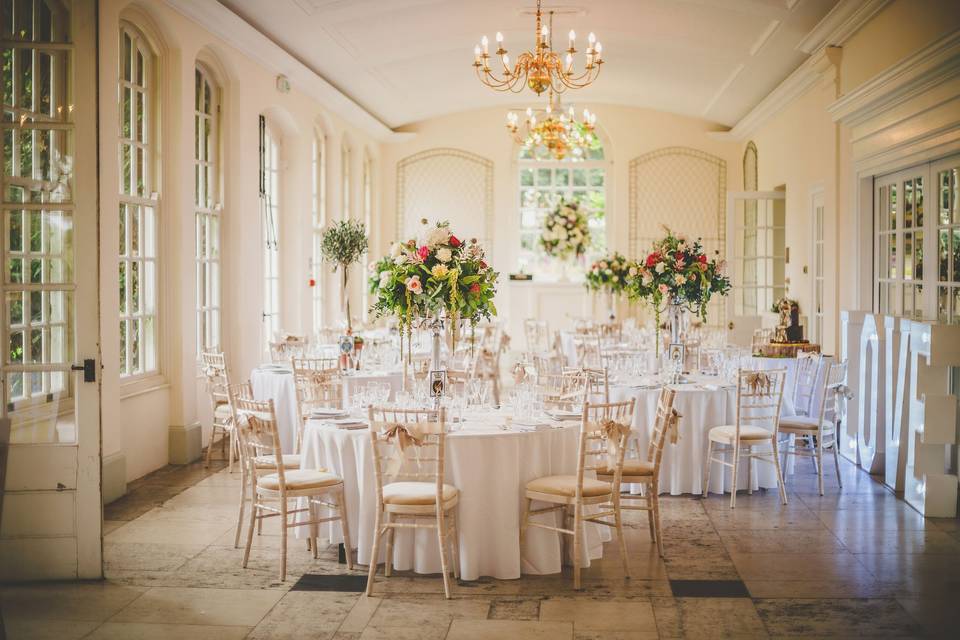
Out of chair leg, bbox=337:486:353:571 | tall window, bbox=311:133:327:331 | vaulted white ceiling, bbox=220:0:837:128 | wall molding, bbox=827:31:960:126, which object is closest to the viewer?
chair leg, bbox=337:486:353:571

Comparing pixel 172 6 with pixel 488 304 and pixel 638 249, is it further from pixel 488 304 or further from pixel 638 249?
pixel 638 249

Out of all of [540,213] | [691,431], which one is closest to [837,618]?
[691,431]

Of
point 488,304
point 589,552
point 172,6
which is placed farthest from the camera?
point 172,6

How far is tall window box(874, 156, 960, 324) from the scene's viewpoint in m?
7.59

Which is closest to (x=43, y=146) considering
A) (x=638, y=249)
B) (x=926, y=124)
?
(x=926, y=124)

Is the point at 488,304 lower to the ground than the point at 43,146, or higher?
lower

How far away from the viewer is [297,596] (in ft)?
17.3

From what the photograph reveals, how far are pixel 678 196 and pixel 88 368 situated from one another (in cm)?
1327

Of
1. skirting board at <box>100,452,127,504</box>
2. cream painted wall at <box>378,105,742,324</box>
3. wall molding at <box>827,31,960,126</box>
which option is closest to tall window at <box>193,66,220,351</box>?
skirting board at <box>100,452,127,504</box>

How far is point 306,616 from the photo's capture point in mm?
4980

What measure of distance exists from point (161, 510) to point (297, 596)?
2.19m

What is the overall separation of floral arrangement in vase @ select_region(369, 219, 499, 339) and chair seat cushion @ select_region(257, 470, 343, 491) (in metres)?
1.16

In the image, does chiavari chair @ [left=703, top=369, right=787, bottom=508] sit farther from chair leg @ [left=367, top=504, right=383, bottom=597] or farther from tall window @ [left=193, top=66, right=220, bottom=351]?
tall window @ [left=193, top=66, right=220, bottom=351]

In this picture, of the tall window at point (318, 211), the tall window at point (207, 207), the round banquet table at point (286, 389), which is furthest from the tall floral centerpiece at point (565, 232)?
the round banquet table at point (286, 389)
